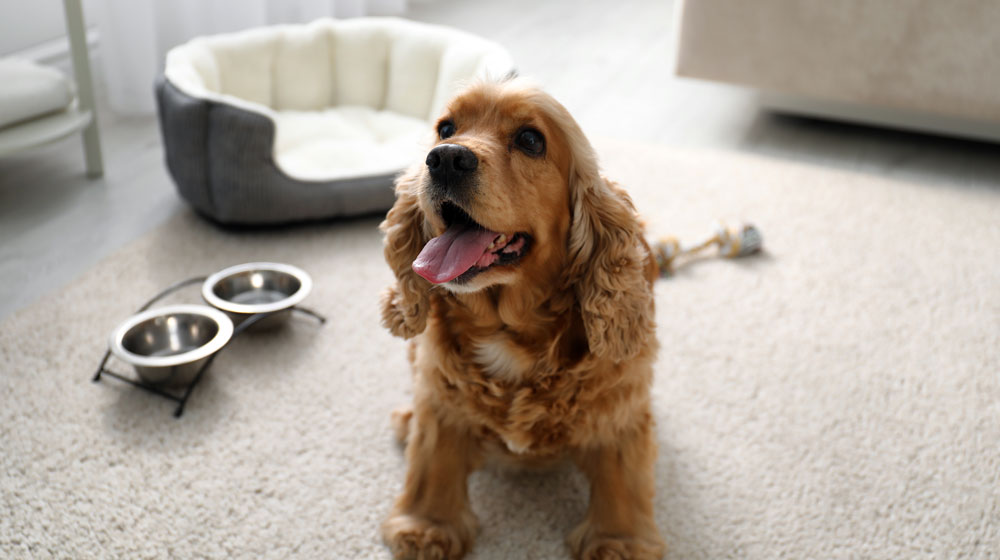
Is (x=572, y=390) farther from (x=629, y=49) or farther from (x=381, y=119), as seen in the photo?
(x=629, y=49)

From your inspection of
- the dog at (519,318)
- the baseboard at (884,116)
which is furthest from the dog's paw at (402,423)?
the baseboard at (884,116)

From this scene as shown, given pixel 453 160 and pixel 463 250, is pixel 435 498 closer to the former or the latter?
pixel 463 250

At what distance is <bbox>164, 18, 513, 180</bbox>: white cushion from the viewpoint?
8.88 feet

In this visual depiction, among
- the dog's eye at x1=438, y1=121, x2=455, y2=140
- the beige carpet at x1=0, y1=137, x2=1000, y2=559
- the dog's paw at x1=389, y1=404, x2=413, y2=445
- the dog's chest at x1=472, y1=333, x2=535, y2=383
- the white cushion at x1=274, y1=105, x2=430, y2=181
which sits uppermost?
the dog's eye at x1=438, y1=121, x2=455, y2=140

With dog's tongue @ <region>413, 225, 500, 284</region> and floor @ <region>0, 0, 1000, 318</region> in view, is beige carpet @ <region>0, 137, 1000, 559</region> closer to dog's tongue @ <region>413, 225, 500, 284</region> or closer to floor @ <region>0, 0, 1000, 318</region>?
floor @ <region>0, 0, 1000, 318</region>

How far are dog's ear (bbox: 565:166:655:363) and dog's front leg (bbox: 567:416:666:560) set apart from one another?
202 mm

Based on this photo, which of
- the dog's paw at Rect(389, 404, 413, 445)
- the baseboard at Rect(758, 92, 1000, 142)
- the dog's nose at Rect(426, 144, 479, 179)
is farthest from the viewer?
the baseboard at Rect(758, 92, 1000, 142)

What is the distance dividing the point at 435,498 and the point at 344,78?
1.98 m

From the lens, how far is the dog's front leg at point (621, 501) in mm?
1475

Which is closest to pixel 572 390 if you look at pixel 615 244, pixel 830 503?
pixel 615 244

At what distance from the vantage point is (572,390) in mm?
1419

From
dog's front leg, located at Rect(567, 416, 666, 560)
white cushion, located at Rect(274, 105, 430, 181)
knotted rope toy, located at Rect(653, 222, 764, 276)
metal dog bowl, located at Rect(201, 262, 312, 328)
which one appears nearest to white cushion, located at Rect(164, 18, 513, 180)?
white cushion, located at Rect(274, 105, 430, 181)

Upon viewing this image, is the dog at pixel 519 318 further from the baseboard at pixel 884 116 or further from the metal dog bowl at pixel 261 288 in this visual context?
the baseboard at pixel 884 116

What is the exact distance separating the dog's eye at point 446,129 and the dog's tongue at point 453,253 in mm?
163
